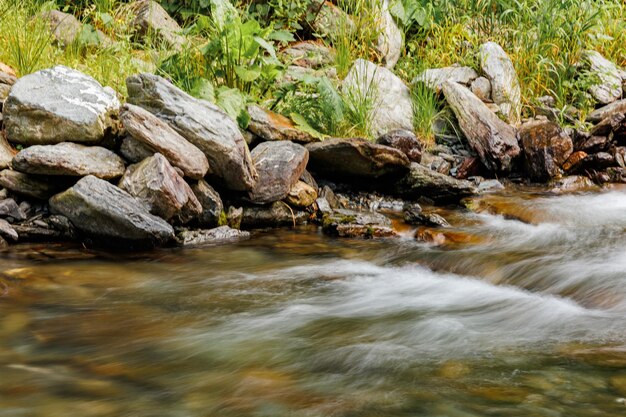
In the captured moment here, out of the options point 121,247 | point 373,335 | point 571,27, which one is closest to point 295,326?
point 373,335

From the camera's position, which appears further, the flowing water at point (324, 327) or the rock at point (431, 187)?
the rock at point (431, 187)

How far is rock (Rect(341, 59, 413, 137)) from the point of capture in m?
7.02

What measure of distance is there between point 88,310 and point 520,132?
5253mm

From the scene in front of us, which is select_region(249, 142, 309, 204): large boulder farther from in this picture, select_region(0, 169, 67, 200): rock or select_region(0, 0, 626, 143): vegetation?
select_region(0, 169, 67, 200): rock

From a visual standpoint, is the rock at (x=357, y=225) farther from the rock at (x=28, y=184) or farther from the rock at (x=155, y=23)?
the rock at (x=155, y=23)

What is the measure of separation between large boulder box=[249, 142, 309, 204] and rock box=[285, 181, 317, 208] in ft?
0.25

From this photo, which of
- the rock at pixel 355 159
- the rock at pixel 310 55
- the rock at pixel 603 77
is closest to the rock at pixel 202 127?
the rock at pixel 355 159

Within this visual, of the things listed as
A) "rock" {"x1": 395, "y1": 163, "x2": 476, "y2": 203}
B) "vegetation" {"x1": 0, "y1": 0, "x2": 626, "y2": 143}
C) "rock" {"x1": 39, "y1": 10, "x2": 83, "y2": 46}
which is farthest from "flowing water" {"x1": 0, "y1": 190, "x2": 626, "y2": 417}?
"rock" {"x1": 39, "y1": 10, "x2": 83, "y2": 46}

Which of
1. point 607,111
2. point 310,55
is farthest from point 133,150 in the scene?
point 607,111

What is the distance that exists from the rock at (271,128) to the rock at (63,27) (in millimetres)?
2383

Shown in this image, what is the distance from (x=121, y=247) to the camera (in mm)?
4496

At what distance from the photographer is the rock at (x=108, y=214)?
171 inches

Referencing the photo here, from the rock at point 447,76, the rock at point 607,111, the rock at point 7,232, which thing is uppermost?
the rock at point 447,76

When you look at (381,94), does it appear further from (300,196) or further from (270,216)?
(270,216)
